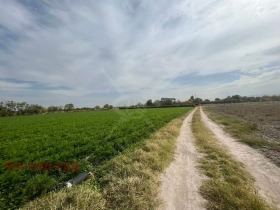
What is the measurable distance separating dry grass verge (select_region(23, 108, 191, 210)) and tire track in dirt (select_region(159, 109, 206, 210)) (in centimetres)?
30

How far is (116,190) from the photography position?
5230mm

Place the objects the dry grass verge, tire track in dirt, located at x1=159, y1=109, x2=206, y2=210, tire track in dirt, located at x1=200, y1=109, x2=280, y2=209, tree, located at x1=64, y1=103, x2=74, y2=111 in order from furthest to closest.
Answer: tree, located at x1=64, y1=103, x2=74, y2=111 < tire track in dirt, located at x1=200, y1=109, x2=280, y2=209 < tire track in dirt, located at x1=159, y1=109, x2=206, y2=210 < the dry grass verge

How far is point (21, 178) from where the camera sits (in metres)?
6.05

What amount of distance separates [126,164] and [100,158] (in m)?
2.20

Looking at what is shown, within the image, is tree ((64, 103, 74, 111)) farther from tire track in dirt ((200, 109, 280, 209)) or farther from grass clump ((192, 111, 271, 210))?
grass clump ((192, 111, 271, 210))

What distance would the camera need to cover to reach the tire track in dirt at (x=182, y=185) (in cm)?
480

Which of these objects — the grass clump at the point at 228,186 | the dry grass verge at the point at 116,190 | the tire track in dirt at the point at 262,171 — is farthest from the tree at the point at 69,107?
the grass clump at the point at 228,186

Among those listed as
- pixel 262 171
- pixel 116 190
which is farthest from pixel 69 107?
pixel 262 171

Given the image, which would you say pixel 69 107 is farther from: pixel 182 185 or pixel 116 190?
pixel 182 185

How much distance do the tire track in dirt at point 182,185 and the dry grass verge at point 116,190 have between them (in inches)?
11.6

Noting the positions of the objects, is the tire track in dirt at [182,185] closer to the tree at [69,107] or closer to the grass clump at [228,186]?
the grass clump at [228,186]

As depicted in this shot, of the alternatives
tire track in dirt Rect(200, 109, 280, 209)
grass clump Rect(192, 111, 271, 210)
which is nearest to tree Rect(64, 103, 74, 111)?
tire track in dirt Rect(200, 109, 280, 209)

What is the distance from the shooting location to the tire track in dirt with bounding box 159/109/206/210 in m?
4.80

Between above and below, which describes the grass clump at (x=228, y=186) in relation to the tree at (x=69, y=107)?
below
